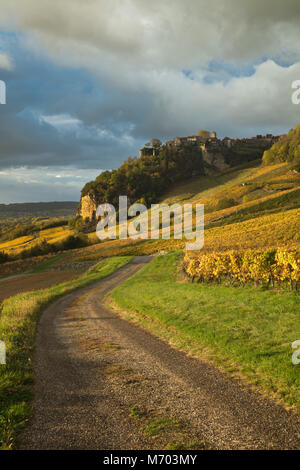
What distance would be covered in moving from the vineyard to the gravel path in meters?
9.70

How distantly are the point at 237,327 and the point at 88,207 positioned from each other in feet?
490

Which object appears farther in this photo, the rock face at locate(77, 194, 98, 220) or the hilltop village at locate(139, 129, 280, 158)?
the hilltop village at locate(139, 129, 280, 158)

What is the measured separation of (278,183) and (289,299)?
94.7 m

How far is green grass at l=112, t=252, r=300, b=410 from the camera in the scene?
28.9ft

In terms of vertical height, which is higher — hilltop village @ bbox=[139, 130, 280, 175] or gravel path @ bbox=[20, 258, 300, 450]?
hilltop village @ bbox=[139, 130, 280, 175]

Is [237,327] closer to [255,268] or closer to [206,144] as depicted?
[255,268]

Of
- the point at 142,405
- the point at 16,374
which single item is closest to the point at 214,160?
the point at 16,374

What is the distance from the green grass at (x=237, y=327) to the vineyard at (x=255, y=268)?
117 centimetres

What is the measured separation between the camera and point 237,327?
13.1m

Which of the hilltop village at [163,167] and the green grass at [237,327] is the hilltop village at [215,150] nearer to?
the hilltop village at [163,167]

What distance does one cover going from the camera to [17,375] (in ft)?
30.4

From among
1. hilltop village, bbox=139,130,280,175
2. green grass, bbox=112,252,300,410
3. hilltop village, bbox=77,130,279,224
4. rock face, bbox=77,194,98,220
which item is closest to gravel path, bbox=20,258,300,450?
green grass, bbox=112,252,300,410

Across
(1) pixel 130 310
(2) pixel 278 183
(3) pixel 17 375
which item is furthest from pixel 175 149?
(3) pixel 17 375

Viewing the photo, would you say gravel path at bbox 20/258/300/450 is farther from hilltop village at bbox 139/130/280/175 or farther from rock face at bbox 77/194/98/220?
hilltop village at bbox 139/130/280/175
